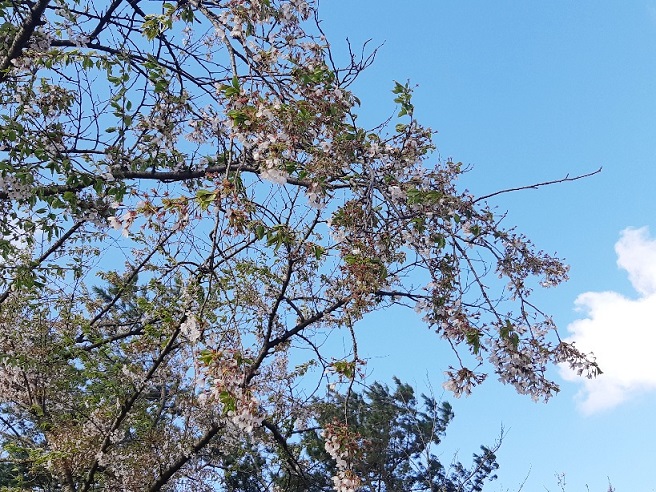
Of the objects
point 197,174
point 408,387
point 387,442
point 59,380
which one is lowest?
point 59,380

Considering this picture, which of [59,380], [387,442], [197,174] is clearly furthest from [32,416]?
[387,442]

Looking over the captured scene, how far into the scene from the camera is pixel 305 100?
400cm

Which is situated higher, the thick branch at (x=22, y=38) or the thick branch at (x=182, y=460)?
the thick branch at (x=22, y=38)

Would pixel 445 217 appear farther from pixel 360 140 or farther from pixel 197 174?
pixel 197 174

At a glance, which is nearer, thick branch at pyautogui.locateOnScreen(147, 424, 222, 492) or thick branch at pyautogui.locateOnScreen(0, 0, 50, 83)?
thick branch at pyautogui.locateOnScreen(0, 0, 50, 83)

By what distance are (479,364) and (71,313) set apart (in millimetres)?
7226

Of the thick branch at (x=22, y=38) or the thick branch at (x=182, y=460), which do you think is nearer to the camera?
the thick branch at (x=22, y=38)

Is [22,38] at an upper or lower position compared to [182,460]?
upper

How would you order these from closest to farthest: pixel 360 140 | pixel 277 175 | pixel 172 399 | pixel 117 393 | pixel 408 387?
1. pixel 277 175
2. pixel 360 140
3. pixel 117 393
4. pixel 172 399
5. pixel 408 387

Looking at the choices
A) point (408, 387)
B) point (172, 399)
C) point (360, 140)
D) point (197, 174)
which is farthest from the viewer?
point (408, 387)

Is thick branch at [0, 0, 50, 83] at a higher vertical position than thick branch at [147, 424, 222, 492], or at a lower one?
higher

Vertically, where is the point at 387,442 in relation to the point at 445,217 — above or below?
above

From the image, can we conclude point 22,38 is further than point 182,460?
No

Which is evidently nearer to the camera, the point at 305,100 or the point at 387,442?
the point at 305,100
